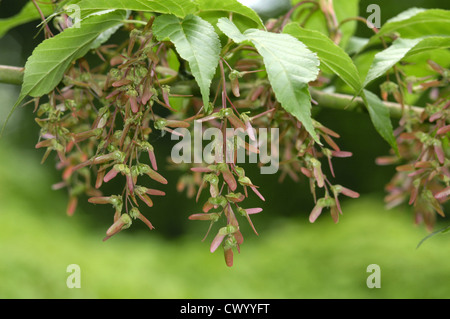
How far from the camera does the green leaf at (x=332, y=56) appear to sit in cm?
45

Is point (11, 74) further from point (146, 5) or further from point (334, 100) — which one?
point (334, 100)

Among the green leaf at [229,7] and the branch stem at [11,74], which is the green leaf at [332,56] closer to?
the green leaf at [229,7]

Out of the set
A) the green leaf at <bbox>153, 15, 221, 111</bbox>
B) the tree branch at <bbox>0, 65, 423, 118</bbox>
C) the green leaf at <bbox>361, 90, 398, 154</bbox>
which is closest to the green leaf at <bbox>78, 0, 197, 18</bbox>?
the green leaf at <bbox>153, 15, 221, 111</bbox>

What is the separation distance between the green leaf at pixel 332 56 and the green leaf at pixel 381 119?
0.19 feet

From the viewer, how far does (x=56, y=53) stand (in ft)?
1.50

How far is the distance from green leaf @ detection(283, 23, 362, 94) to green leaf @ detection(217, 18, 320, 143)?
49 mm

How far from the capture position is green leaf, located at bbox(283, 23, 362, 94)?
45 centimetres

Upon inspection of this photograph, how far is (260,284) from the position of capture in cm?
200

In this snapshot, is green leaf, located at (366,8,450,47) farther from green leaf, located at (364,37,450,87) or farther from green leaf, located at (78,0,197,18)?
green leaf, located at (78,0,197,18)

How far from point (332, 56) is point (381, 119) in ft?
0.37

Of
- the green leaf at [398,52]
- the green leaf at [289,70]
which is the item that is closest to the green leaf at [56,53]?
the green leaf at [289,70]
